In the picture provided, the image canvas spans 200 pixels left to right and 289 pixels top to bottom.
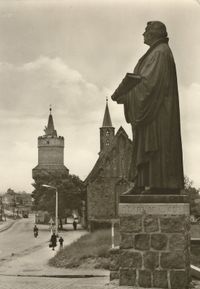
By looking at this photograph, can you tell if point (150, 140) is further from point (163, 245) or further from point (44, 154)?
point (44, 154)

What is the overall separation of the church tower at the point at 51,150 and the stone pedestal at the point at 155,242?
10924cm

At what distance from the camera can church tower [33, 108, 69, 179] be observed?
120 meters

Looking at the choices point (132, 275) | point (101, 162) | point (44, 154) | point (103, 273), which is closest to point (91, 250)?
point (103, 273)

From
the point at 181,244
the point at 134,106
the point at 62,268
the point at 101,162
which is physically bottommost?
the point at 62,268

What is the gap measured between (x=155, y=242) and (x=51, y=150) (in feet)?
369

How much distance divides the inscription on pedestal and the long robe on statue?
35 cm

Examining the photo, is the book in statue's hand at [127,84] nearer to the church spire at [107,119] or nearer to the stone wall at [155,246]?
the stone wall at [155,246]

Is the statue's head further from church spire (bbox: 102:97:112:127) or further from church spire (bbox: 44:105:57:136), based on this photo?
church spire (bbox: 44:105:57:136)

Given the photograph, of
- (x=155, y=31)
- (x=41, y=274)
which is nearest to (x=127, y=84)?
(x=155, y=31)

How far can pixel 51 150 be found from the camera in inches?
4764

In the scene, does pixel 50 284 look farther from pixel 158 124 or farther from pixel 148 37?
pixel 148 37

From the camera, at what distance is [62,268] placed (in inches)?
1061

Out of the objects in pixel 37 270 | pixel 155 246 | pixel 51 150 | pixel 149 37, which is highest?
pixel 51 150

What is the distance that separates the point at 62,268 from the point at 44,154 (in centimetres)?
9465
